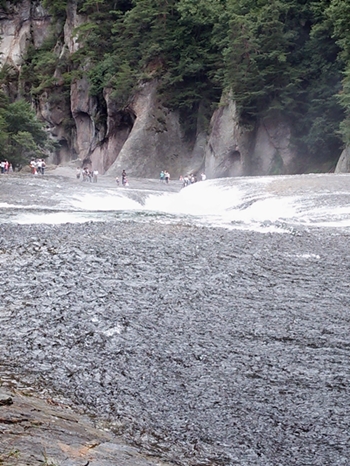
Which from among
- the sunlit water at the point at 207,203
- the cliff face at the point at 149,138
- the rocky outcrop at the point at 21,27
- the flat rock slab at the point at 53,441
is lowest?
the flat rock slab at the point at 53,441

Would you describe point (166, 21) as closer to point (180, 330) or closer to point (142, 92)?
point (142, 92)

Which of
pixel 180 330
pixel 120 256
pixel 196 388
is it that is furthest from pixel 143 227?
pixel 196 388

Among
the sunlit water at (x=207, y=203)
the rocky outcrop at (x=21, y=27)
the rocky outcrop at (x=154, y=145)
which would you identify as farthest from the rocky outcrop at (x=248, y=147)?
the rocky outcrop at (x=21, y=27)

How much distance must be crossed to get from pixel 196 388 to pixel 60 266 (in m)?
7.84

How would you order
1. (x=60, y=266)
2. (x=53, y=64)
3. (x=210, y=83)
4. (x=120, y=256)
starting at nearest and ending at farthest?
(x=60, y=266) < (x=120, y=256) < (x=210, y=83) < (x=53, y=64)

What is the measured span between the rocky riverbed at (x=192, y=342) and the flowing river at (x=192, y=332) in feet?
0.10

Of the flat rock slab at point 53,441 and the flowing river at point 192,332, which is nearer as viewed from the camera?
the flat rock slab at point 53,441

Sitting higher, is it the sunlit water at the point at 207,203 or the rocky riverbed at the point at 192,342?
the sunlit water at the point at 207,203

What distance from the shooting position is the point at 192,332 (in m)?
10.7

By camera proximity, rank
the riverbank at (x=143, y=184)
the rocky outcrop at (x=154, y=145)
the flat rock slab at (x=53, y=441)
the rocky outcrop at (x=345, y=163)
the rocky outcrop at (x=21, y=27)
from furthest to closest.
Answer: the rocky outcrop at (x=21, y=27)
the rocky outcrop at (x=154, y=145)
the riverbank at (x=143, y=184)
the rocky outcrop at (x=345, y=163)
the flat rock slab at (x=53, y=441)

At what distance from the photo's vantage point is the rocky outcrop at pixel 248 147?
54803mm

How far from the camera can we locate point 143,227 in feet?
70.2

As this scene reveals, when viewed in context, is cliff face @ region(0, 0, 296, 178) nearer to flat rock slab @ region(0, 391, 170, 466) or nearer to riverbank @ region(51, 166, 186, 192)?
riverbank @ region(51, 166, 186, 192)

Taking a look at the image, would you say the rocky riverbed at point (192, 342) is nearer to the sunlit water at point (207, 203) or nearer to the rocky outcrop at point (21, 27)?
the sunlit water at point (207, 203)
